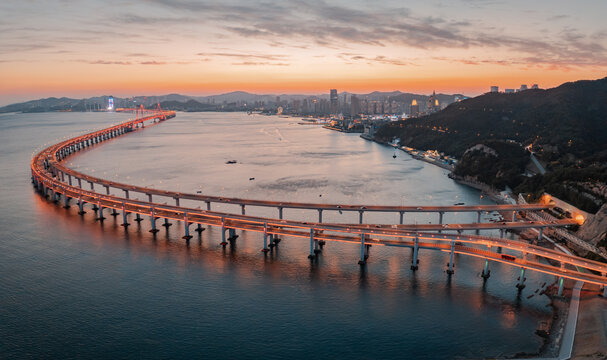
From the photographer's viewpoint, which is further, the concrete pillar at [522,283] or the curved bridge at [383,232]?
the concrete pillar at [522,283]

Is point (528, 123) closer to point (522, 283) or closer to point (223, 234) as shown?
point (522, 283)

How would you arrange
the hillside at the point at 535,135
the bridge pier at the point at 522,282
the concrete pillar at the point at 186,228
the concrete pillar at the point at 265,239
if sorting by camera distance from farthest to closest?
the hillside at the point at 535,135, the concrete pillar at the point at 186,228, the concrete pillar at the point at 265,239, the bridge pier at the point at 522,282

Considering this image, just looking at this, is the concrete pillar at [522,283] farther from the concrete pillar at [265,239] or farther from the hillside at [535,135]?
the concrete pillar at [265,239]

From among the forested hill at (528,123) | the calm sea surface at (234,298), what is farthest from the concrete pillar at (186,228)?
the forested hill at (528,123)

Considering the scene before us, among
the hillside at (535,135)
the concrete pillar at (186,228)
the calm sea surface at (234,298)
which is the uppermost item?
the hillside at (535,135)

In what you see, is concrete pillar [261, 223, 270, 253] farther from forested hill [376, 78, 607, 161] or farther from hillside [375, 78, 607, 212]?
forested hill [376, 78, 607, 161]

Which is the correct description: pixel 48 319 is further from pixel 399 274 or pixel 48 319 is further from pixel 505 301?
pixel 505 301

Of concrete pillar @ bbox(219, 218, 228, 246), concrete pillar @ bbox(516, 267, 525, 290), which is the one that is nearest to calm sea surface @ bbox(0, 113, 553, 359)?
concrete pillar @ bbox(516, 267, 525, 290)

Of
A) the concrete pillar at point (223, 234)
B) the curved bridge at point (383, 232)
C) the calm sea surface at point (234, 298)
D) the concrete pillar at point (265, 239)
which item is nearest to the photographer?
the calm sea surface at point (234, 298)
